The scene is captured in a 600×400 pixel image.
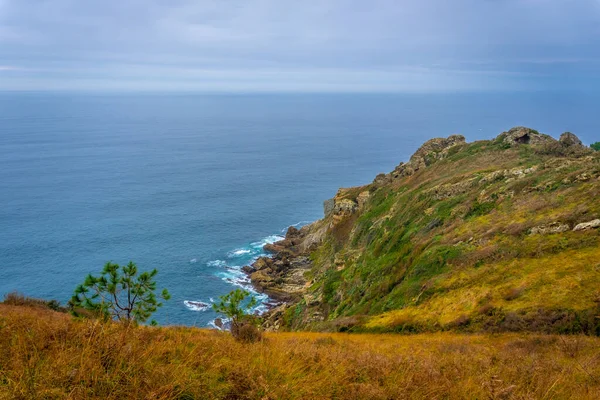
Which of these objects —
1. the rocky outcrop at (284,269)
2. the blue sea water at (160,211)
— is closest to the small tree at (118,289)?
the blue sea water at (160,211)

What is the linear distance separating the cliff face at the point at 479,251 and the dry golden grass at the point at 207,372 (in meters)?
9.61

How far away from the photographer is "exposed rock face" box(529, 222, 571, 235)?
24375 millimetres

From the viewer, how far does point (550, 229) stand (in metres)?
24.8

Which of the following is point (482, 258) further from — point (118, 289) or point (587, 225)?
point (118, 289)

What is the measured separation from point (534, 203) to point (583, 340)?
688 inches

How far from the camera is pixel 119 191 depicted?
122 m

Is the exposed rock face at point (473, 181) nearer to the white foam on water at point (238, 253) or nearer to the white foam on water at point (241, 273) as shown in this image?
the white foam on water at point (241, 273)

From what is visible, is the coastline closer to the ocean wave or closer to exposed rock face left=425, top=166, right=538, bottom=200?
the ocean wave

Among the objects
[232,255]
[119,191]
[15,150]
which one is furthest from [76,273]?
[15,150]

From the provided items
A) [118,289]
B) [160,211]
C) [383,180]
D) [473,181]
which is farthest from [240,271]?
[118,289]

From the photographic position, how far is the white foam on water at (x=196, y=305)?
6090 cm

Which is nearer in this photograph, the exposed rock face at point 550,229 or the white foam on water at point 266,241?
the exposed rock face at point 550,229

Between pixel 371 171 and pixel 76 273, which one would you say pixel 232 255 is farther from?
pixel 371 171

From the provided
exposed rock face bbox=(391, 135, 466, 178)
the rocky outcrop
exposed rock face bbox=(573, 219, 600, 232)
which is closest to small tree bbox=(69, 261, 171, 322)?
exposed rock face bbox=(573, 219, 600, 232)
